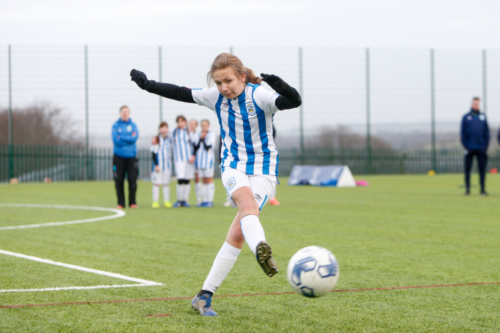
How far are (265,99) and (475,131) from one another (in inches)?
528

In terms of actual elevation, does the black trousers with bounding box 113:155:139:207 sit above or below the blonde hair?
below

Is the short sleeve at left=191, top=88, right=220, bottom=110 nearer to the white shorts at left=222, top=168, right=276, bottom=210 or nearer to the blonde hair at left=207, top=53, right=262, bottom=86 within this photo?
the blonde hair at left=207, top=53, right=262, bottom=86

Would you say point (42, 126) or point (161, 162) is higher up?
point (42, 126)

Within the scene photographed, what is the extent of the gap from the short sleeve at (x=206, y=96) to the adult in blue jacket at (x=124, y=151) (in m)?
9.11

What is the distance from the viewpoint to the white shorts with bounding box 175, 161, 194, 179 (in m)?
14.2

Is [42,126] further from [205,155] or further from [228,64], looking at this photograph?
[228,64]

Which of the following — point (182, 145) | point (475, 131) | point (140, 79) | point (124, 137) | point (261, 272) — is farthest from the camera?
point (475, 131)

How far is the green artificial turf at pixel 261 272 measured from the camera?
404 cm

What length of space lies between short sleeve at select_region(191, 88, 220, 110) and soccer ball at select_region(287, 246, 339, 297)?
4.77 ft

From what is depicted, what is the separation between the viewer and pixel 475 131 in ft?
53.4

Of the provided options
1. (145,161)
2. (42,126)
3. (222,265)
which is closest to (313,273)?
(222,265)


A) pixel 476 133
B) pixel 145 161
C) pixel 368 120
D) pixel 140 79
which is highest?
pixel 368 120

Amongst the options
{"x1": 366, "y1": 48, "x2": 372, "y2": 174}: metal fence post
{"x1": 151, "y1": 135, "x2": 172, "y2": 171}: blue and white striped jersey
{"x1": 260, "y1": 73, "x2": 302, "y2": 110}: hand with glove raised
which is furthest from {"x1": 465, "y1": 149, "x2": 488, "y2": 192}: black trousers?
{"x1": 366, "y1": 48, "x2": 372, "y2": 174}: metal fence post

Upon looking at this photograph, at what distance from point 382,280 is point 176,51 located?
90.1 feet
